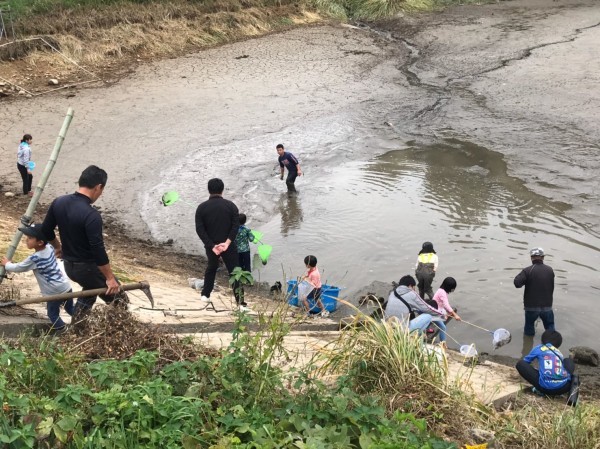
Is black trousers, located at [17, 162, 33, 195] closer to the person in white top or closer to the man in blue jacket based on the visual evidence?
the person in white top

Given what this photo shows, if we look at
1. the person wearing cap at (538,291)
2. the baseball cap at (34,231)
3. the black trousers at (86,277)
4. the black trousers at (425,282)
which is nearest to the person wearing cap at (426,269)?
the black trousers at (425,282)

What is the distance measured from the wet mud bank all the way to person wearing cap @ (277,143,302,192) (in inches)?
11.2

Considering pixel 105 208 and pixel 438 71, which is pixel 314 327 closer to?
pixel 105 208

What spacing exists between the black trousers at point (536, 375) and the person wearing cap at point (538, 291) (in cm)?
168

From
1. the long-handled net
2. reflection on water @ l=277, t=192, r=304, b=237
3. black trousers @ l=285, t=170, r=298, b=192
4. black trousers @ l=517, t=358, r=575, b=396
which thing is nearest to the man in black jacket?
the long-handled net

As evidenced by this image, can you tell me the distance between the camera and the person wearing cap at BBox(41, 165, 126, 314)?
5.96m

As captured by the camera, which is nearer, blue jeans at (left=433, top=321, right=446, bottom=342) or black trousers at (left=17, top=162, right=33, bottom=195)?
blue jeans at (left=433, top=321, right=446, bottom=342)

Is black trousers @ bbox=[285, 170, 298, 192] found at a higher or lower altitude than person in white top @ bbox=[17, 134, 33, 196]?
lower

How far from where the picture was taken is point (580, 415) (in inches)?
210

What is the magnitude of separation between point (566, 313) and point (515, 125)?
27.7 feet

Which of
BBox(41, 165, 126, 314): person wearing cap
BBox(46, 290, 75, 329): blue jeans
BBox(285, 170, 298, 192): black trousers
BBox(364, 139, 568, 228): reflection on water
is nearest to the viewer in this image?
BBox(41, 165, 126, 314): person wearing cap

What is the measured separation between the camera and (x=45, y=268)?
6.43m

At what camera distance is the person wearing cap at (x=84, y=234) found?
596 cm

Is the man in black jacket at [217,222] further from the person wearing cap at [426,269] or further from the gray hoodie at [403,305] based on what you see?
the person wearing cap at [426,269]
